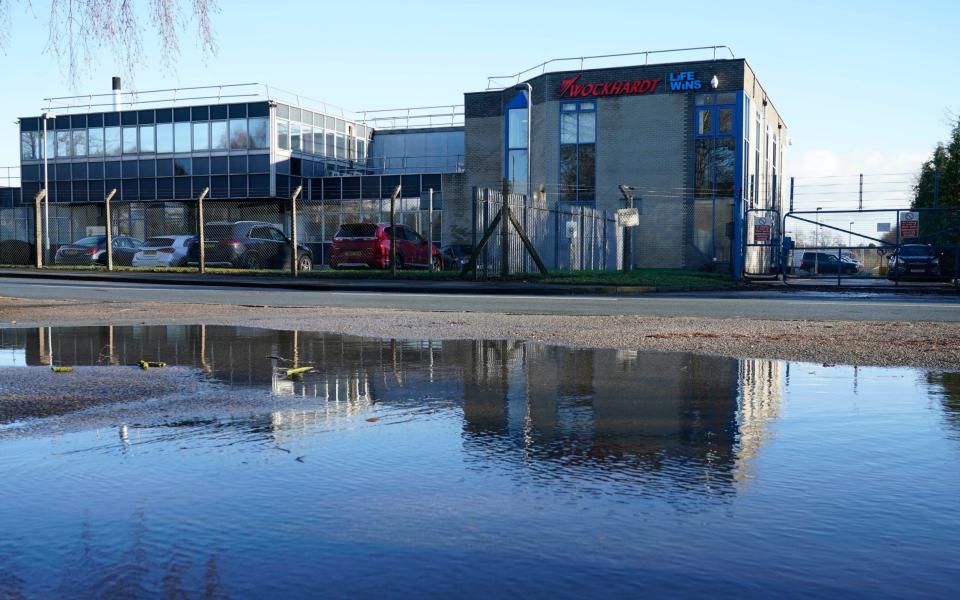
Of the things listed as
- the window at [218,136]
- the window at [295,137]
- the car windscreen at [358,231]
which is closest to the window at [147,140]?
the window at [218,136]

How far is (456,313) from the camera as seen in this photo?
1543 centimetres

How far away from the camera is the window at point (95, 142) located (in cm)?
5397

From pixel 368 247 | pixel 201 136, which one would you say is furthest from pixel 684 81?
pixel 201 136

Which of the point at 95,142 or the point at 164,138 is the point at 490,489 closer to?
the point at 164,138

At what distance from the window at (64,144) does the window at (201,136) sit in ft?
27.2

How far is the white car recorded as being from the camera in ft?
112

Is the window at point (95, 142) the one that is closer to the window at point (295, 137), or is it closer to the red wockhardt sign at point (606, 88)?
the window at point (295, 137)

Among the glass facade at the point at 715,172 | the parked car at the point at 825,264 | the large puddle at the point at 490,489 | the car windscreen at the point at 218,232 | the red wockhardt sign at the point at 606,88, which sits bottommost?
the large puddle at the point at 490,489

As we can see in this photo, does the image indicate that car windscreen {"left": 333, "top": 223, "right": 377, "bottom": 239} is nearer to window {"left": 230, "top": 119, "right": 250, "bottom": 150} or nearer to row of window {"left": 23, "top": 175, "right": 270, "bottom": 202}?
row of window {"left": 23, "top": 175, "right": 270, "bottom": 202}

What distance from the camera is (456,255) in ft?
124

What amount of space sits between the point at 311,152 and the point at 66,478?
50.8 meters

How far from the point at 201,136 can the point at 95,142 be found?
273 inches

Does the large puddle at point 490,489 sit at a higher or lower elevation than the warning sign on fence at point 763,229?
lower

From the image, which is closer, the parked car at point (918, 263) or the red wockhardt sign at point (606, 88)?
the parked car at point (918, 263)
